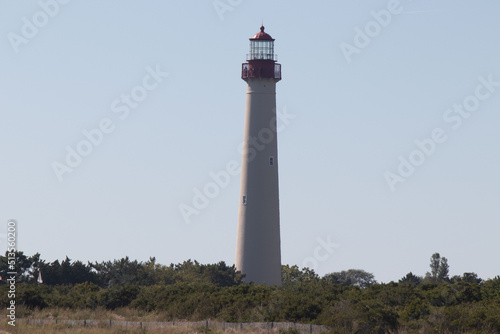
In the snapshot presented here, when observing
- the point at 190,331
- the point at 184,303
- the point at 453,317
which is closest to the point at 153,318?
the point at 184,303

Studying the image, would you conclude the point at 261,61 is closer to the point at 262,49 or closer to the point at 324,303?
the point at 262,49

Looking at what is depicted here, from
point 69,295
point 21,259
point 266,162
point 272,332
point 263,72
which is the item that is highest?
point 263,72

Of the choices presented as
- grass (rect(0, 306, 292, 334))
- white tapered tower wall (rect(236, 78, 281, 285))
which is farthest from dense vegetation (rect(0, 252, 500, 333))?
white tapered tower wall (rect(236, 78, 281, 285))

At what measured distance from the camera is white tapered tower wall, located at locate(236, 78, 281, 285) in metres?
70.6

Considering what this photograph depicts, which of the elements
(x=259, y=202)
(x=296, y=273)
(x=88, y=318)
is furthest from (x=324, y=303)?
(x=296, y=273)

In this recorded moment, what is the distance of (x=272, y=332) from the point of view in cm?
4047

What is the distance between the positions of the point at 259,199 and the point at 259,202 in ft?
0.72

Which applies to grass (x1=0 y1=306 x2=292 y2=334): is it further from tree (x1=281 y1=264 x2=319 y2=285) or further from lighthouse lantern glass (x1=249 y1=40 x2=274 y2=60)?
tree (x1=281 y1=264 x2=319 y2=285)

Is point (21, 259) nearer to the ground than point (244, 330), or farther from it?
farther from it

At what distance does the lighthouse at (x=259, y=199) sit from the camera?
232 feet

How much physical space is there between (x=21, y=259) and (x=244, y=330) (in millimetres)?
39306

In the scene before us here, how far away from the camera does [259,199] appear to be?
70562 mm

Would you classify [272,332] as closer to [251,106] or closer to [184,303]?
[184,303]

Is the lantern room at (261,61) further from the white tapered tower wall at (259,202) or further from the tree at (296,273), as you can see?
the tree at (296,273)
